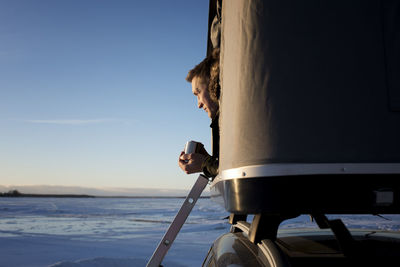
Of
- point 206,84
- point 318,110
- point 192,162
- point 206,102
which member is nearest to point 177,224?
point 192,162

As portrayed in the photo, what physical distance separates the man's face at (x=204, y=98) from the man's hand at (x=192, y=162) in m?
0.55

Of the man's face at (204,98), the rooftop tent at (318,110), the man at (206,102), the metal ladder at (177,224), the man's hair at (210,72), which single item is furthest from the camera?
the man's face at (204,98)

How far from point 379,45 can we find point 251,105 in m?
0.42

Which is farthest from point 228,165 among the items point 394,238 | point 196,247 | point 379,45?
point 196,247

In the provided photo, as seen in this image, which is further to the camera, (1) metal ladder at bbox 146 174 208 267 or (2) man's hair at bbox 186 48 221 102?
(2) man's hair at bbox 186 48 221 102

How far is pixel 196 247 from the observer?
7.11 meters

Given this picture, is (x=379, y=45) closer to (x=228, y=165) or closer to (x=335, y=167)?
(x=335, y=167)

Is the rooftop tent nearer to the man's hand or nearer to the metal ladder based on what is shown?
the man's hand

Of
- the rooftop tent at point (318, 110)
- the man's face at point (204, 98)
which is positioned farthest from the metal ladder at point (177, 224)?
the rooftop tent at point (318, 110)

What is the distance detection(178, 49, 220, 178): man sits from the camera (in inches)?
78.7

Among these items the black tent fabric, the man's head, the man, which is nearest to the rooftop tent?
the black tent fabric

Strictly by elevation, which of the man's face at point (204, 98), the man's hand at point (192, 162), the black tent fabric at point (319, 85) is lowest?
the man's hand at point (192, 162)

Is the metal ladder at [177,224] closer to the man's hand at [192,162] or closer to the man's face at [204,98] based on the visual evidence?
the man's hand at [192,162]

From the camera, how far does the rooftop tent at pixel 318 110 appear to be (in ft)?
3.19
